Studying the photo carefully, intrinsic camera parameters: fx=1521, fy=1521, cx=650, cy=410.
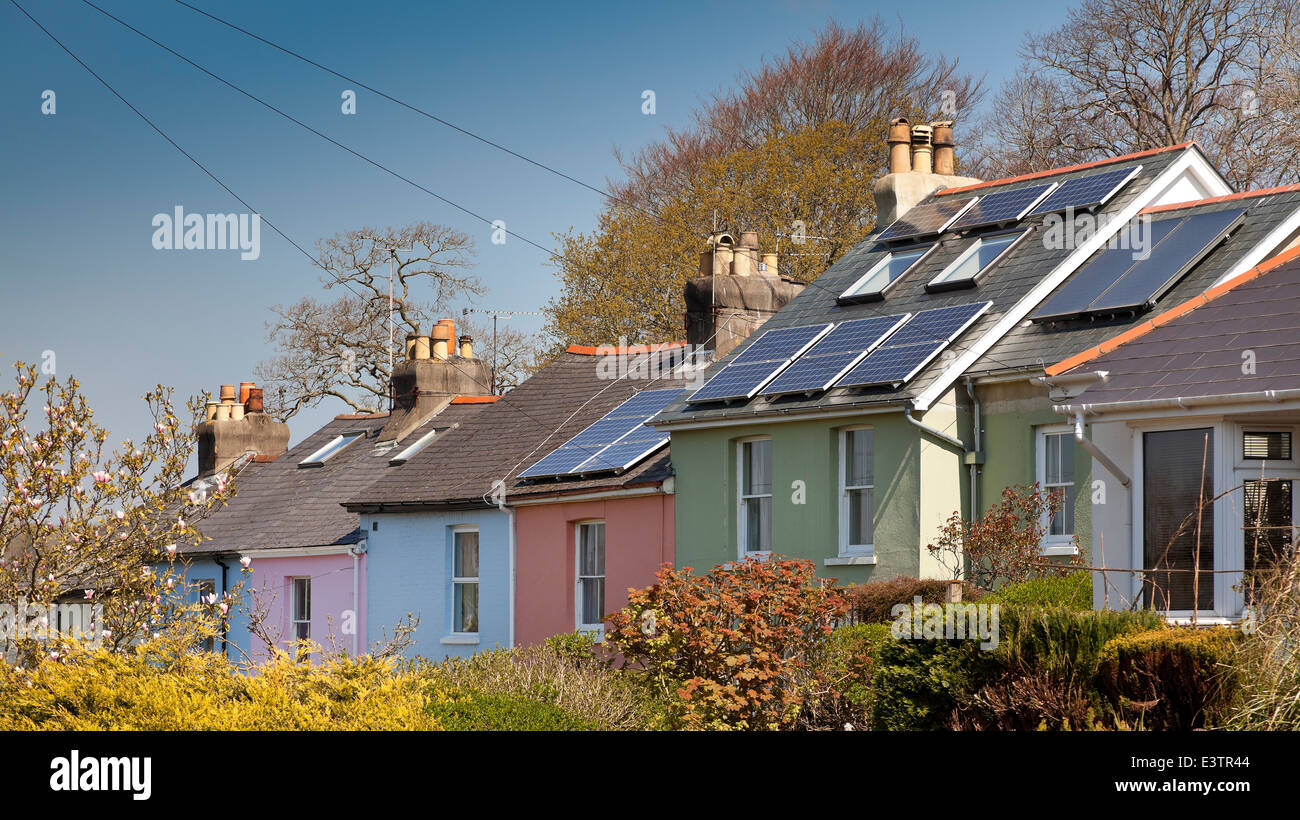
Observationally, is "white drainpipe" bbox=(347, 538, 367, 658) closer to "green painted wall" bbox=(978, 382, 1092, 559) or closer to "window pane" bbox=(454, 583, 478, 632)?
"window pane" bbox=(454, 583, 478, 632)

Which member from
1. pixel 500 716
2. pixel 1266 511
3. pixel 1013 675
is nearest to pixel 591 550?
pixel 500 716

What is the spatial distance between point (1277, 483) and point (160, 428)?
36.9ft

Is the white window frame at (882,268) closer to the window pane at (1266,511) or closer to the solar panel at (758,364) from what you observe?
the solar panel at (758,364)

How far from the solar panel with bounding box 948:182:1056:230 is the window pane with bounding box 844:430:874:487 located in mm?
4140

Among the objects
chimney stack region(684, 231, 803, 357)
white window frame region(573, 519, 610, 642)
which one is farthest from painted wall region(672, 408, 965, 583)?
chimney stack region(684, 231, 803, 357)

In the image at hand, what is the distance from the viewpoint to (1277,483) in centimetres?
1516

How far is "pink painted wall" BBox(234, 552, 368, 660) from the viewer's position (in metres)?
29.0

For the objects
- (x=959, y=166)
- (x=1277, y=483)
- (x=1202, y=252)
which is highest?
(x=959, y=166)

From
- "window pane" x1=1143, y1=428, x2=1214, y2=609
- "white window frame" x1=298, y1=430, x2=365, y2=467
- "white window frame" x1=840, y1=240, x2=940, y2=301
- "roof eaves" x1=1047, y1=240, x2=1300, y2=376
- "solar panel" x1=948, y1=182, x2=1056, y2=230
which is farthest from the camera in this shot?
"white window frame" x1=298, y1=430, x2=365, y2=467

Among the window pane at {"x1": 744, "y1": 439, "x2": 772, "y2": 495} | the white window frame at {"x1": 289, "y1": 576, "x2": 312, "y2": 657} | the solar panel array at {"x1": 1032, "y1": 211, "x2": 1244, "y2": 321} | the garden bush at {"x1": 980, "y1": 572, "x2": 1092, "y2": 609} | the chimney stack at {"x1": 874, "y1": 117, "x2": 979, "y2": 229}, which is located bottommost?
the white window frame at {"x1": 289, "y1": 576, "x2": 312, "y2": 657}

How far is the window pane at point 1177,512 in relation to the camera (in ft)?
50.4
